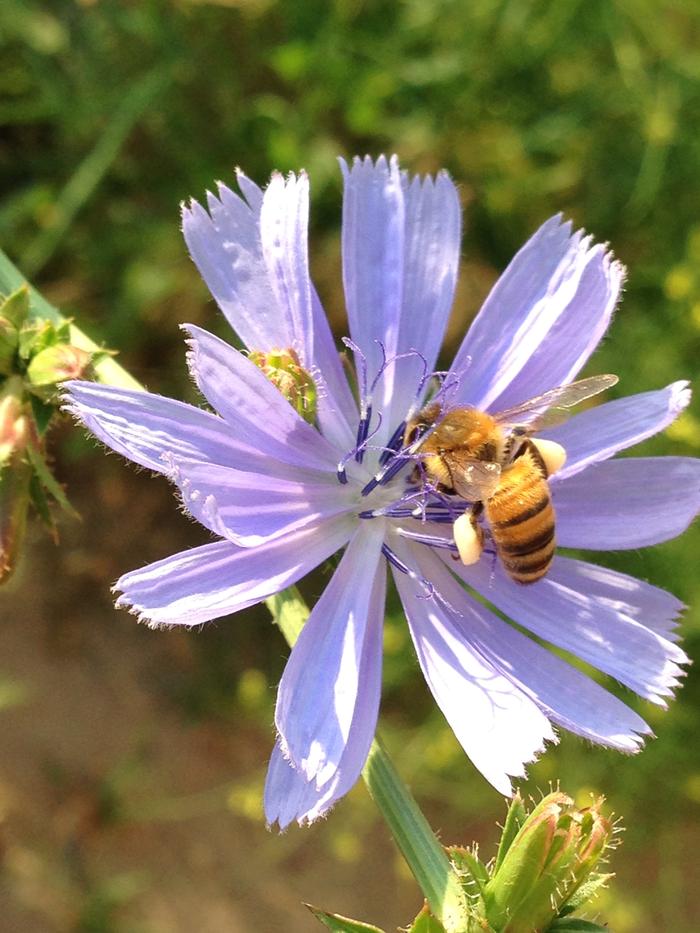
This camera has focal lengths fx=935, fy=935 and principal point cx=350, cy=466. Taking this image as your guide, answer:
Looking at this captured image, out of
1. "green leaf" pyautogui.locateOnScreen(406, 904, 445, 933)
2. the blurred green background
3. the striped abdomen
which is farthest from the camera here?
the blurred green background

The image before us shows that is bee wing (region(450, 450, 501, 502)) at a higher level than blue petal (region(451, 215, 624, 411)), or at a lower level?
lower

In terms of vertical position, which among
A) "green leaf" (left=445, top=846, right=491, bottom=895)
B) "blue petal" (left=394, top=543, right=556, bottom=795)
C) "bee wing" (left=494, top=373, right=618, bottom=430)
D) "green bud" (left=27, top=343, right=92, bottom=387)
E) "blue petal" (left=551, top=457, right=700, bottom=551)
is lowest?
"green leaf" (left=445, top=846, right=491, bottom=895)

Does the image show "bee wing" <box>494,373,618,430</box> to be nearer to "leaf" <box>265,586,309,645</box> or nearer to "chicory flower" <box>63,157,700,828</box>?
"chicory flower" <box>63,157,700,828</box>

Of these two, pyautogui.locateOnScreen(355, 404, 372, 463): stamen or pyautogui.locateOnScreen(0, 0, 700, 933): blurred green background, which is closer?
pyautogui.locateOnScreen(355, 404, 372, 463): stamen

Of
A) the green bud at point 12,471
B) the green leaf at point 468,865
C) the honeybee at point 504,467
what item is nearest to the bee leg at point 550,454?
the honeybee at point 504,467

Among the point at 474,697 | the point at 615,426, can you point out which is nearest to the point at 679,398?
the point at 615,426

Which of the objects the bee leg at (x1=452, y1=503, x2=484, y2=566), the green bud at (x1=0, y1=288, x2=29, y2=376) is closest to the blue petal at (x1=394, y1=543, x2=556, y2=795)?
the bee leg at (x1=452, y1=503, x2=484, y2=566)

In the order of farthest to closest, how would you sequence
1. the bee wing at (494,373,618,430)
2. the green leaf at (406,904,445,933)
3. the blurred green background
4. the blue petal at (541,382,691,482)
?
1. the blurred green background
2. the blue petal at (541,382,691,482)
3. the bee wing at (494,373,618,430)
4. the green leaf at (406,904,445,933)

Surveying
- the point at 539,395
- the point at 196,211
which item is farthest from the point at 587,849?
the point at 196,211
